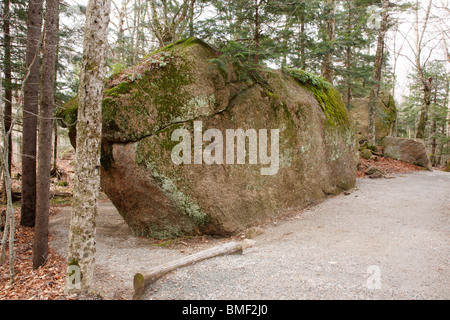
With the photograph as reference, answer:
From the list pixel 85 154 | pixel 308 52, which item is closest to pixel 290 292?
pixel 85 154

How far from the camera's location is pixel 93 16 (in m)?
3.91

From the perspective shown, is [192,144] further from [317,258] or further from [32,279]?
[32,279]

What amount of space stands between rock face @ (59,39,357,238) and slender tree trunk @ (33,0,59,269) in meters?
0.73

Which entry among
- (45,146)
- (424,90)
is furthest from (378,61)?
(45,146)

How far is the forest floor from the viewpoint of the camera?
3.54m

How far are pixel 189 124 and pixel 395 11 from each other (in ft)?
46.3

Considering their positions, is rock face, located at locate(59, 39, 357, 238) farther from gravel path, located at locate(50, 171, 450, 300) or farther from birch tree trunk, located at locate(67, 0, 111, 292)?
birch tree trunk, located at locate(67, 0, 111, 292)

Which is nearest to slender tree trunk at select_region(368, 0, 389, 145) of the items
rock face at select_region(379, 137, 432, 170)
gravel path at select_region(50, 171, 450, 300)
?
rock face at select_region(379, 137, 432, 170)

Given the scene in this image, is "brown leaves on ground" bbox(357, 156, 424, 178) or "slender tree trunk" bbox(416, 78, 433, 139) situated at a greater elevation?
"slender tree trunk" bbox(416, 78, 433, 139)

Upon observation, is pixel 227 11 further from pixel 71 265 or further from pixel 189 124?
pixel 71 265

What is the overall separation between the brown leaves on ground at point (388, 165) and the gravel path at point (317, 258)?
5.50m

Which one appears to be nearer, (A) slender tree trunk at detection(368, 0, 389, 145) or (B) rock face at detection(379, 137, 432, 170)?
(A) slender tree trunk at detection(368, 0, 389, 145)

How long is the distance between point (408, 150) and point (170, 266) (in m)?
15.9
